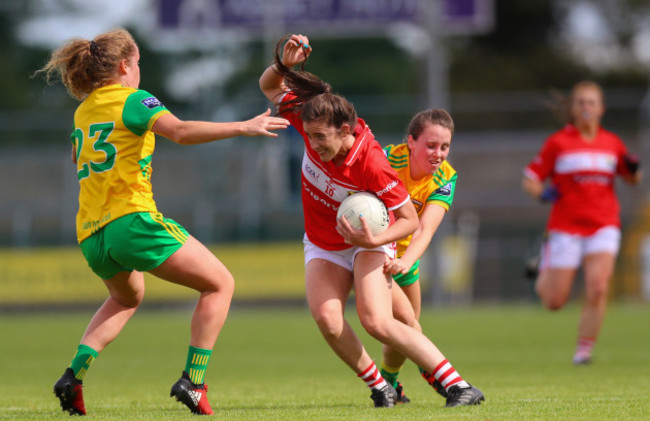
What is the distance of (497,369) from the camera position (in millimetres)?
9086

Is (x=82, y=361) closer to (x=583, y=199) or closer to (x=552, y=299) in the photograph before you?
(x=552, y=299)

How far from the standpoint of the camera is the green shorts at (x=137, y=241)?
5578 millimetres

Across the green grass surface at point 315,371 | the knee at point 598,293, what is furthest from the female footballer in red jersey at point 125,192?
the knee at point 598,293

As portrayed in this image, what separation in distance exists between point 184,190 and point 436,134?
66.1 feet

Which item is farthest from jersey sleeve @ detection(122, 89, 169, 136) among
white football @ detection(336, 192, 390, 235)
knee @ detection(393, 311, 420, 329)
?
knee @ detection(393, 311, 420, 329)

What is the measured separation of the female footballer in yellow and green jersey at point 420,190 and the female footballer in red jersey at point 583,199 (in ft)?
11.1

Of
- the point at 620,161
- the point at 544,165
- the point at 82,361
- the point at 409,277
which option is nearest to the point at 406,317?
the point at 409,277

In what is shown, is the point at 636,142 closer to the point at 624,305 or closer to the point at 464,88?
the point at 624,305

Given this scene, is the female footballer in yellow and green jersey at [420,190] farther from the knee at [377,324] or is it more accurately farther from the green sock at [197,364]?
the green sock at [197,364]

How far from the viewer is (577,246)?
9742 mm

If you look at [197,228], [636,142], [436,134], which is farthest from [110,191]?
[636,142]

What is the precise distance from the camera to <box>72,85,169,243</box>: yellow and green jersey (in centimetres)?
561

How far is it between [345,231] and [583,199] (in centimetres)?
465

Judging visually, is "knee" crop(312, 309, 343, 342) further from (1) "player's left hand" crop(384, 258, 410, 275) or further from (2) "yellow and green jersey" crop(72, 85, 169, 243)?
(2) "yellow and green jersey" crop(72, 85, 169, 243)
